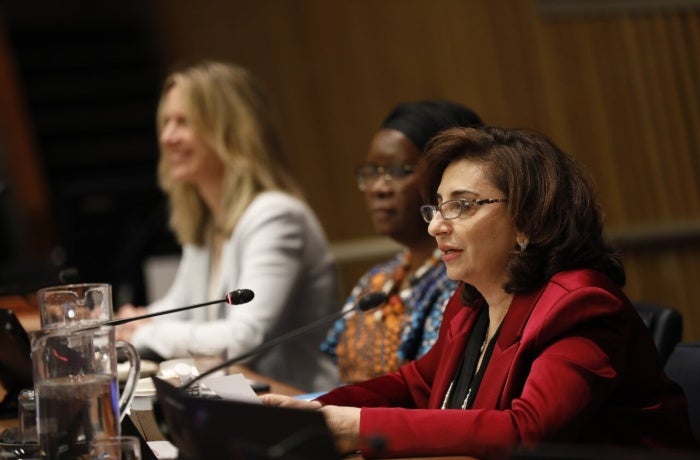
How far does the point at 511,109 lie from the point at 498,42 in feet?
1.08

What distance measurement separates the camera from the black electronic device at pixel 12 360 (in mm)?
2465

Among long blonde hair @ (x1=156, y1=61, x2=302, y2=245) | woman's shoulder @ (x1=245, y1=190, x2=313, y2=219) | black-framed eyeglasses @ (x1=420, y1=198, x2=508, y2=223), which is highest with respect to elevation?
long blonde hair @ (x1=156, y1=61, x2=302, y2=245)

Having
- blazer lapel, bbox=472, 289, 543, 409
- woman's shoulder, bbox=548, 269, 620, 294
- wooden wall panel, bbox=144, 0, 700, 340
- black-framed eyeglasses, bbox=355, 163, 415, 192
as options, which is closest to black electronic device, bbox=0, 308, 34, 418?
black-framed eyeglasses, bbox=355, 163, 415, 192

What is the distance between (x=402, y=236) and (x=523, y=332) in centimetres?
102

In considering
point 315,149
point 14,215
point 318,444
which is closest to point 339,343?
point 318,444

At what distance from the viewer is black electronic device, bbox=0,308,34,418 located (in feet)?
8.09

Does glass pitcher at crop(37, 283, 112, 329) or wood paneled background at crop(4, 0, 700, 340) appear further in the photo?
wood paneled background at crop(4, 0, 700, 340)

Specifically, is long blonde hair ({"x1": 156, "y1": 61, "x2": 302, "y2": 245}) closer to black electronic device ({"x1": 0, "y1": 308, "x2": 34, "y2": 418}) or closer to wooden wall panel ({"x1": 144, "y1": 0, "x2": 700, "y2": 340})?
black electronic device ({"x1": 0, "y1": 308, "x2": 34, "y2": 418})

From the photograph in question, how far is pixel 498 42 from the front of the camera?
5145mm

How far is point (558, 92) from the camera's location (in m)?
4.96

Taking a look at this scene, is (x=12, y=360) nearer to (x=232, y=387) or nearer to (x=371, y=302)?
(x=232, y=387)

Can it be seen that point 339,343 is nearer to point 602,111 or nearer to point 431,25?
point 602,111

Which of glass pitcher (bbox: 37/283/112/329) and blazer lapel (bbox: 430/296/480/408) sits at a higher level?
glass pitcher (bbox: 37/283/112/329)

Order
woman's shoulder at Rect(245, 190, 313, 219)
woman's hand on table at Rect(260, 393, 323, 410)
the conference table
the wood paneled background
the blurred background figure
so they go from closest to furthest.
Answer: woman's hand on table at Rect(260, 393, 323, 410) < the conference table < the blurred background figure < woman's shoulder at Rect(245, 190, 313, 219) < the wood paneled background
